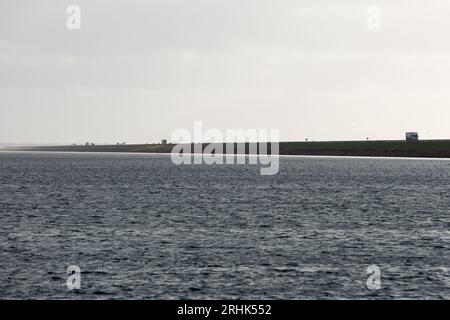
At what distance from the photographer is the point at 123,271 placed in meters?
34.1

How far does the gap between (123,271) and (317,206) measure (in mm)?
43195

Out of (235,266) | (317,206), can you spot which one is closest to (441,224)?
(317,206)

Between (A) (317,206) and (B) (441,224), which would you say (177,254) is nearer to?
(B) (441,224)

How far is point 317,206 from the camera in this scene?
7356cm
